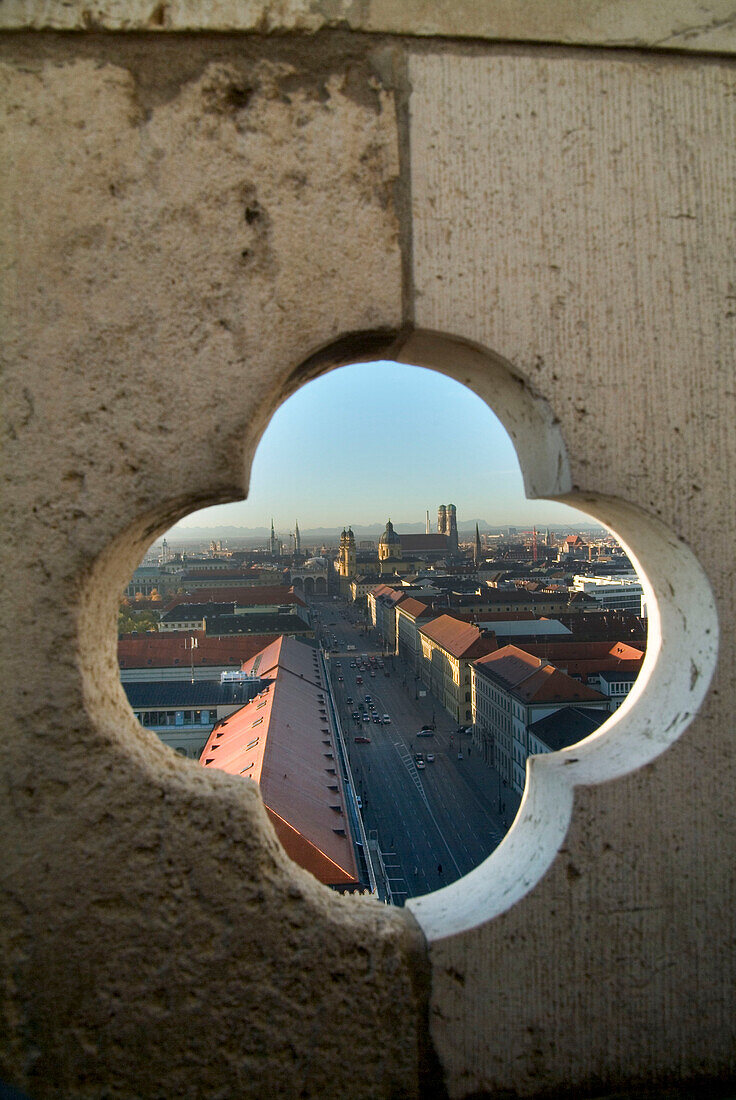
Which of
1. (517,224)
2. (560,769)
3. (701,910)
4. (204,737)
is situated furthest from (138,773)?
(204,737)

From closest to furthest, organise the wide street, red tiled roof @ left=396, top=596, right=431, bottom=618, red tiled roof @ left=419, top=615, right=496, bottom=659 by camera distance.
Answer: the wide street → red tiled roof @ left=419, top=615, right=496, bottom=659 → red tiled roof @ left=396, top=596, right=431, bottom=618

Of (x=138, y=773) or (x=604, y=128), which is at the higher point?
(x=604, y=128)

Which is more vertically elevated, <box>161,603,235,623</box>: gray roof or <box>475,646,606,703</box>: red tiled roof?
<box>475,646,606,703</box>: red tiled roof

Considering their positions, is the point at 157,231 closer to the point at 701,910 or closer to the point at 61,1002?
the point at 61,1002

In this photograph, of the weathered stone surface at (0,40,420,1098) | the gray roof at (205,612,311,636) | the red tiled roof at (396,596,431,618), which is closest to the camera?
the weathered stone surface at (0,40,420,1098)

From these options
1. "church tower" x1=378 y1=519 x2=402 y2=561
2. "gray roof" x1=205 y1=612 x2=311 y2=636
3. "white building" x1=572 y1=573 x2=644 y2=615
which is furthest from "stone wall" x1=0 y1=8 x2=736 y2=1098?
"church tower" x1=378 y1=519 x2=402 y2=561

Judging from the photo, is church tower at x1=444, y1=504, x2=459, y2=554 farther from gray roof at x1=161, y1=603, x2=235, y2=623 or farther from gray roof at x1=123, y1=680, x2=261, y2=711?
gray roof at x1=123, y1=680, x2=261, y2=711

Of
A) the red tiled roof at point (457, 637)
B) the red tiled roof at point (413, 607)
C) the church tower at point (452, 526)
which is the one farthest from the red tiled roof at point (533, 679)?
the church tower at point (452, 526)

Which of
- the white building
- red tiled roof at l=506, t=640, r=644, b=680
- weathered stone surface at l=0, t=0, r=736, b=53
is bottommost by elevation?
the white building
